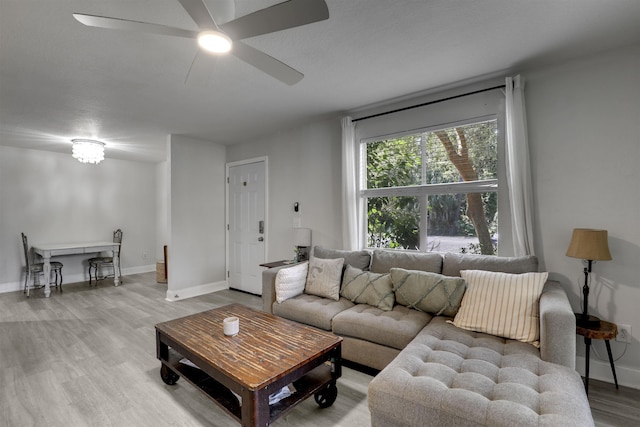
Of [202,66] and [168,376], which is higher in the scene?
[202,66]

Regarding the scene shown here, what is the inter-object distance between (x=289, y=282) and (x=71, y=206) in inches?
202

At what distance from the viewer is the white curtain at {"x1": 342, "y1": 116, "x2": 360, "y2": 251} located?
334cm

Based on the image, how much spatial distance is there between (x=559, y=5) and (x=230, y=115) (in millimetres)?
3096

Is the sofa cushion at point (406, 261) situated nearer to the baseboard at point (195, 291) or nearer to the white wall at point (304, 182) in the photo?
the white wall at point (304, 182)

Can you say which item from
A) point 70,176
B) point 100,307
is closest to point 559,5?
point 100,307

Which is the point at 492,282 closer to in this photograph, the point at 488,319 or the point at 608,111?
the point at 488,319

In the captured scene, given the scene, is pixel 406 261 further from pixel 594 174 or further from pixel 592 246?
pixel 594 174

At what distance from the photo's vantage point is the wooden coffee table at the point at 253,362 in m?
1.48

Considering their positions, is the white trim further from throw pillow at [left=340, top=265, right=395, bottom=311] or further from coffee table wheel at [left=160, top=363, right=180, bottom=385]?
coffee table wheel at [left=160, top=363, right=180, bottom=385]

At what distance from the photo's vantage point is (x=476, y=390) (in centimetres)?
131

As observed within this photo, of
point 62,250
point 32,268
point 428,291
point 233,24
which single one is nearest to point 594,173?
point 428,291

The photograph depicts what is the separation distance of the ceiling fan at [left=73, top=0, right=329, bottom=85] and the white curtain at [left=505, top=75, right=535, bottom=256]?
194cm

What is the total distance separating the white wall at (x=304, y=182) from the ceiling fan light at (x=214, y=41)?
2154mm

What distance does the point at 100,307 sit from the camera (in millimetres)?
4012
